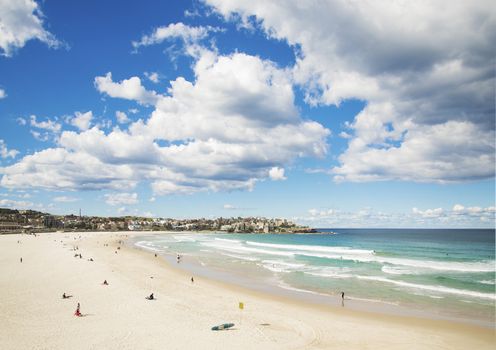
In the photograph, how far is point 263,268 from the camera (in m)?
44.8

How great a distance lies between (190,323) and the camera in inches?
794

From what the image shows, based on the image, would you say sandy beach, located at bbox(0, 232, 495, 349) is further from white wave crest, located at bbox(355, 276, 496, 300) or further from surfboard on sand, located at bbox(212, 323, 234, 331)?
white wave crest, located at bbox(355, 276, 496, 300)

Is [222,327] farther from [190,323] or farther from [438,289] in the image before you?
[438,289]

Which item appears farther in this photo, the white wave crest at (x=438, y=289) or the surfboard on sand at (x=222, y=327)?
the white wave crest at (x=438, y=289)

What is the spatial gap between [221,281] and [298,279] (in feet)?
25.3

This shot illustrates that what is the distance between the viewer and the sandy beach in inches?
673

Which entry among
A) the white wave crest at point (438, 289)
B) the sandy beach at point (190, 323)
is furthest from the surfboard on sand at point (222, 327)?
the white wave crest at point (438, 289)

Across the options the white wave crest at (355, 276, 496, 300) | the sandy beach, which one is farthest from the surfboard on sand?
the white wave crest at (355, 276, 496, 300)

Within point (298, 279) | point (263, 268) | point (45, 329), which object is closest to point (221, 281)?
point (298, 279)

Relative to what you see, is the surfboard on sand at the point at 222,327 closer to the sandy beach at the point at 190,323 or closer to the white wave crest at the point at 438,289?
the sandy beach at the point at 190,323

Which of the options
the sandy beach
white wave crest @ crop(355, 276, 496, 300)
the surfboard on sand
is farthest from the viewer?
white wave crest @ crop(355, 276, 496, 300)

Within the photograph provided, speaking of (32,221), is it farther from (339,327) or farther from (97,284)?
(339,327)

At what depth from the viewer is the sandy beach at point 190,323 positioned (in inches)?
673

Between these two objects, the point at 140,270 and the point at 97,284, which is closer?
the point at 97,284
